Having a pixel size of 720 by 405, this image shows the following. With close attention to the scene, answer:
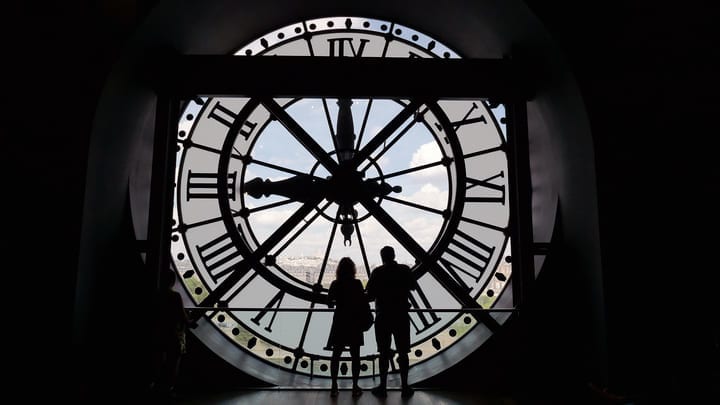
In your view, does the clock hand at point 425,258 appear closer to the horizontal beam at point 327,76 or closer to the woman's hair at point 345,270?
the woman's hair at point 345,270

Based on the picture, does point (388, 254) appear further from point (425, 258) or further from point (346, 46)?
point (346, 46)

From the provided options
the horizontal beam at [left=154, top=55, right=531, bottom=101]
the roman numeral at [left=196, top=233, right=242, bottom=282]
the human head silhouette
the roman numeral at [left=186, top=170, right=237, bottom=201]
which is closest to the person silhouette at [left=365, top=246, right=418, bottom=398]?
the human head silhouette

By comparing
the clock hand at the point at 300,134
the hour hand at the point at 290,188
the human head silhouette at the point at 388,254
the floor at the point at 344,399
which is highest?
the clock hand at the point at 300,134

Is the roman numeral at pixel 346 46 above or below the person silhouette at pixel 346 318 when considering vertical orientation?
above

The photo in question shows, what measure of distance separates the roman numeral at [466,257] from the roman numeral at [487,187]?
282mm

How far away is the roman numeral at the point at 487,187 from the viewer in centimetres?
346

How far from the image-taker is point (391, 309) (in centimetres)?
253

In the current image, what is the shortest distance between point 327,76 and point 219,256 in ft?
4.99
